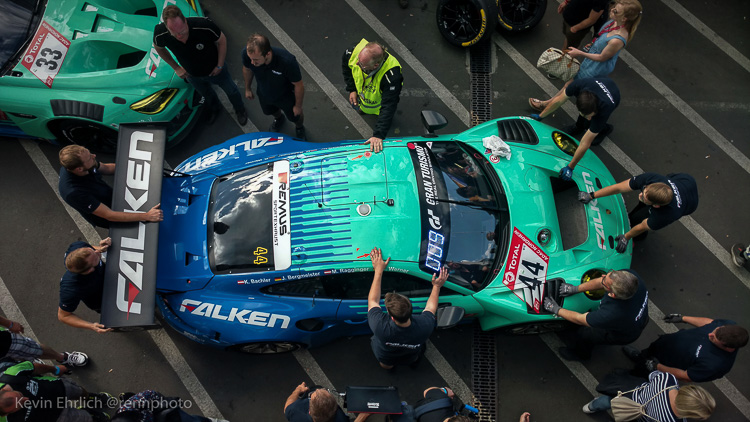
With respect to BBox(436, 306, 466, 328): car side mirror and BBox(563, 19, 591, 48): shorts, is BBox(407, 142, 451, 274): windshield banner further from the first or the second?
BBox(563, 19, 591, 48): shorts

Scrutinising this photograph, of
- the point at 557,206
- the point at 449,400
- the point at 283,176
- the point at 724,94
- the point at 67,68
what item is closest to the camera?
the point at 449,400

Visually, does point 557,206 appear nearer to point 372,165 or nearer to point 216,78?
point 372,165

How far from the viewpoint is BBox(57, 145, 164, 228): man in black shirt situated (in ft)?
12.7

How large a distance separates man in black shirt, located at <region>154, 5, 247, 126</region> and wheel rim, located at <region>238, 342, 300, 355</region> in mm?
2828

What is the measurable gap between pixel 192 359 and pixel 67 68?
10.9 feet

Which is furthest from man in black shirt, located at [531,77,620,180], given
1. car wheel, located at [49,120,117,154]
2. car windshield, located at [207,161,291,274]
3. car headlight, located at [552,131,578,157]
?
car wheel, located at [49,120,117,154]

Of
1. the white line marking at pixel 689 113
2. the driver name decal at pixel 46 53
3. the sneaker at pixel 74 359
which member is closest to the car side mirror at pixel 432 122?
the white line marking at pixel 689 113

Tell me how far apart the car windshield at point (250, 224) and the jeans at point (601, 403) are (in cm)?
311

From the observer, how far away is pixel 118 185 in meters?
3.95

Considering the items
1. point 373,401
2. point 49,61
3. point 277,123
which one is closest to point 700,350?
point 373,401

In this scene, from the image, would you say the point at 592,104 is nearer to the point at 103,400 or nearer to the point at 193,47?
the point at 193,47

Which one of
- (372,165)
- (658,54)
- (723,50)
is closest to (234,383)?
(372,165)

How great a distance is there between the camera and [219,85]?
206 inches

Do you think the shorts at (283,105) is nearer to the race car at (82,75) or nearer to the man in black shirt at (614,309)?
the race car at (82,75)
